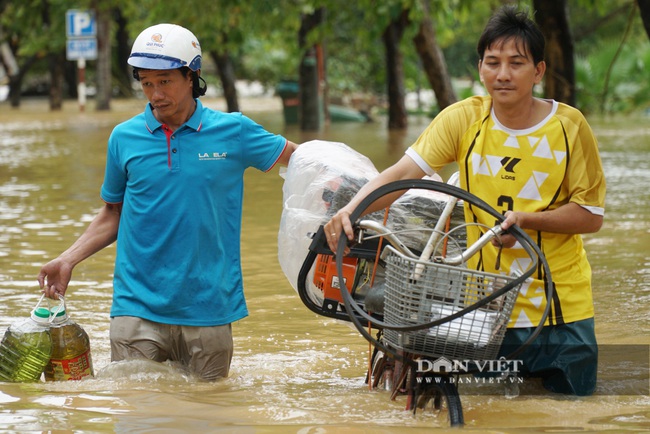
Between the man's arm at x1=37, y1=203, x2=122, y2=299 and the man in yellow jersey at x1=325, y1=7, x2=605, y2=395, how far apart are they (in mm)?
1412

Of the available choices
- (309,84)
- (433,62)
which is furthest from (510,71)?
(309,84)

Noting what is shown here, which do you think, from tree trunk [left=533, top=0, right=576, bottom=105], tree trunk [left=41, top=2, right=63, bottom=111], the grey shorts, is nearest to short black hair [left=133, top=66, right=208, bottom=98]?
the grey shorts

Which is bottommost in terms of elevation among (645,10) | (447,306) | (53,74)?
(53,74)

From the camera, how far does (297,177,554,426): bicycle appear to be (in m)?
3.80

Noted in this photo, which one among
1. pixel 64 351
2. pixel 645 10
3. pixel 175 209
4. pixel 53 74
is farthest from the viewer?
pixel 53 74

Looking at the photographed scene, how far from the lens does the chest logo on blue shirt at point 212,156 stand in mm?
4859

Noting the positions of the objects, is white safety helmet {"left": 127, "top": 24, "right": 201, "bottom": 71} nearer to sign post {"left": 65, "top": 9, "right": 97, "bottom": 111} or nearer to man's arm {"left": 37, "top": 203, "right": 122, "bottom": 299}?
man's arm {"left": 37, "top": 203, "right": 122, "bottom": 299}

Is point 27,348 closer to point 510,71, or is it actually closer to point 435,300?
point 435,300

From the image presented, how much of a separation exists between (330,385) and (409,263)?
5.17 feet

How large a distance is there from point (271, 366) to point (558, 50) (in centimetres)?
912

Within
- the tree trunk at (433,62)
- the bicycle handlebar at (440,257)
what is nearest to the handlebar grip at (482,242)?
the bicycle handlebar at (440,257)

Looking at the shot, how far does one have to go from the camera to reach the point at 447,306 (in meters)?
3.81

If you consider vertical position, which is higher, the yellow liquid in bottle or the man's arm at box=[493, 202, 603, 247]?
the man's arm at box=[493, 202, 603, 247]

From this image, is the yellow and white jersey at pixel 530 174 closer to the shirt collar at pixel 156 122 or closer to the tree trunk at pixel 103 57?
the shirt collar at pixel 156 122
